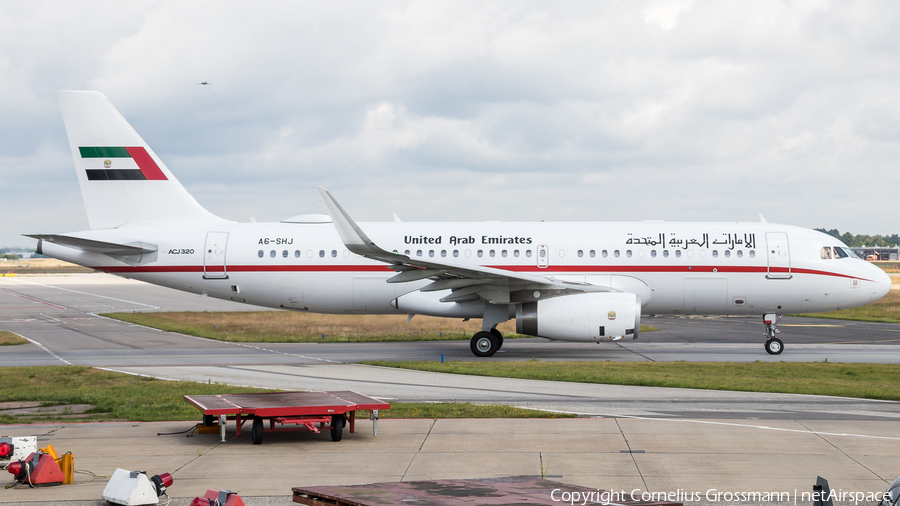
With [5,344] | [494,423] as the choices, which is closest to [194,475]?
[494,423]

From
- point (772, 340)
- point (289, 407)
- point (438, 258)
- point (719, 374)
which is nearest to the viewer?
point (289, 407)

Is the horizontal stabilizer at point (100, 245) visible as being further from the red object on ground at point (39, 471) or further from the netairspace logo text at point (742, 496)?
the netairspace logo text at point (742, 496)

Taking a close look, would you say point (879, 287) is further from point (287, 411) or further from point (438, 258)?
point (287, 411)

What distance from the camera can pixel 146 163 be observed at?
26.7m

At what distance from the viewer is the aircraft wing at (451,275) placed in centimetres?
2086

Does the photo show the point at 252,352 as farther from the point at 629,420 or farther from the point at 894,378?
the point at 894,378

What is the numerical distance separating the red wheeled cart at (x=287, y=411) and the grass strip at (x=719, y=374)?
768 centimetres

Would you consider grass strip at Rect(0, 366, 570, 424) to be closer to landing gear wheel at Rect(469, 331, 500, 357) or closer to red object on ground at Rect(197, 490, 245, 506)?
red object on ground at Rect(197, 490, 245, 506)

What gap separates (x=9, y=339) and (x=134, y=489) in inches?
1002

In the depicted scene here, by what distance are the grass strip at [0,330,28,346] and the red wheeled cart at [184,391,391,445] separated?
19.9 m

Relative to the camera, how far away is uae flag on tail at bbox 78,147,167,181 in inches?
1035

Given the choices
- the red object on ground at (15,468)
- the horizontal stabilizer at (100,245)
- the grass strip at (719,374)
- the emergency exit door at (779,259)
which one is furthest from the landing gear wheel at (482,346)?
the red object on ground at (15,468)

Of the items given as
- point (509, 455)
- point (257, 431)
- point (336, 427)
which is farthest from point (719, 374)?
point (257, 431)

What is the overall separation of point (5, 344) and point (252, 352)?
10151 mm
